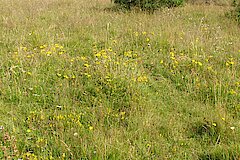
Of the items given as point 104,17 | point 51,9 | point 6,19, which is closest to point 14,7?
point 51,9

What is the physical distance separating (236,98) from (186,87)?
2.29 ft

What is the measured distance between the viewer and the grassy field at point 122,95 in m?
2.70

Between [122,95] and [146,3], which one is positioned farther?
[146,3]

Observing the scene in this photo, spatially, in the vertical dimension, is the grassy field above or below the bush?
below

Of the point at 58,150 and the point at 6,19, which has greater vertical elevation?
the point at 6,19

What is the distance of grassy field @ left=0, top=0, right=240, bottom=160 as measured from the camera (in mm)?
2703

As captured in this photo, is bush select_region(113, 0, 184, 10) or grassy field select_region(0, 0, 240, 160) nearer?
grassy field select_region(0, 0, 240, 160)

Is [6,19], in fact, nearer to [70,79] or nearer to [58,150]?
[70,79]

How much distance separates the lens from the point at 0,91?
12.1 ft

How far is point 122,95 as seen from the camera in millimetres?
3564

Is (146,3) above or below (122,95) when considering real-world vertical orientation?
above

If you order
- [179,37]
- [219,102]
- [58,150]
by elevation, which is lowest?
[58,150]

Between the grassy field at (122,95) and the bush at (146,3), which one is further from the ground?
the bush at (146,3)

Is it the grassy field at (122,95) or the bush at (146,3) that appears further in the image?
the bush at (146,3)
